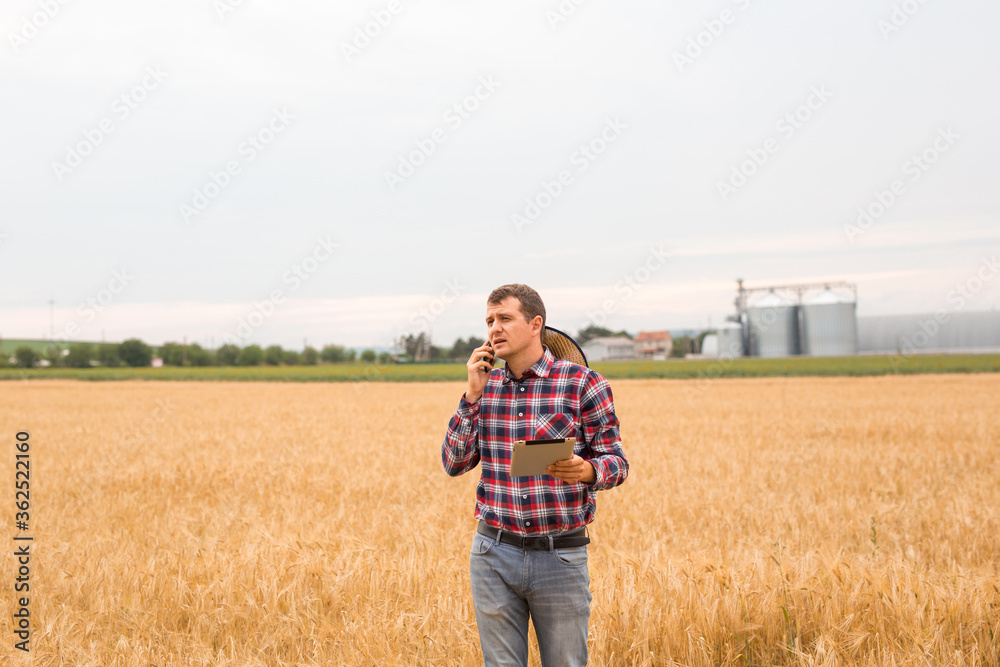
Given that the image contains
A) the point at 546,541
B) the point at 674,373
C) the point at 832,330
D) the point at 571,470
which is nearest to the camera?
the point at 571,470

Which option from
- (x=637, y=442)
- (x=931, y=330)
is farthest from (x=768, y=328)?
(x=637, y=442)

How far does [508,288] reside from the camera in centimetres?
301

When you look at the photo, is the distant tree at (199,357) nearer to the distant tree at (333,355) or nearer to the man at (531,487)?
the distant tree at (333,355)

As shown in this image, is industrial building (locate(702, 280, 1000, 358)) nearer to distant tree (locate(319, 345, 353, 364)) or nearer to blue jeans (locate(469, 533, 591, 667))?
distant tree (locate(319, 345, 353, 364))

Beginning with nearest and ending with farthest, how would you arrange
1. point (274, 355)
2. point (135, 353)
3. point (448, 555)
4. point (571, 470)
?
1. point (571, 470)
2. point (448, 555)
3. point (135, 353)
4. point (274, 355)

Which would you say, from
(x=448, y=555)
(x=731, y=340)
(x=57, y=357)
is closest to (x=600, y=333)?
(x=731, y=340)

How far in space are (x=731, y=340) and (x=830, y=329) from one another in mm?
10834

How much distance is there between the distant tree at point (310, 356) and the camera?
97.4 m

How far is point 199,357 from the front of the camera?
305ft

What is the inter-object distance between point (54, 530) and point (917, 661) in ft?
25.2

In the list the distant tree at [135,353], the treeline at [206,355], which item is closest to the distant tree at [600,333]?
the treeline at [206,355]

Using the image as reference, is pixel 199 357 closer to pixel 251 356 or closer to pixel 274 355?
pixel 251 356

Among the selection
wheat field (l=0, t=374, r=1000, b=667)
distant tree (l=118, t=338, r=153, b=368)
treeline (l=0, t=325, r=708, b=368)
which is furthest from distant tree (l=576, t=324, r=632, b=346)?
wheat field (l=0, t=374, r=1000, b=667)

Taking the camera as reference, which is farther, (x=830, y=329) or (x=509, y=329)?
(x=830, y=329)
